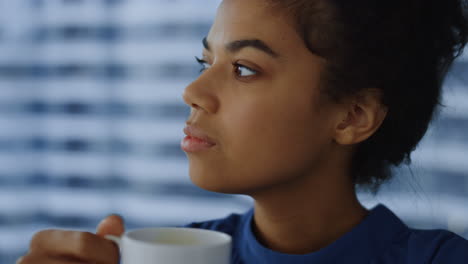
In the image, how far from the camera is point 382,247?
0.94m

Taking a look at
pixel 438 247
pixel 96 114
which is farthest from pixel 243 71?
pixel 96 114

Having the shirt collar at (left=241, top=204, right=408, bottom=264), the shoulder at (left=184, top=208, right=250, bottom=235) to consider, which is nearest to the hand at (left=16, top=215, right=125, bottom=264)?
the shirt collar at (left=241, top=204, right=408, bottom=264)

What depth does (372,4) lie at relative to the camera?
2.93 ft

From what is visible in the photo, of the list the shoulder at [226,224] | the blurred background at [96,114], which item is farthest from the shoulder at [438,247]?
the blurred background at [96,114]

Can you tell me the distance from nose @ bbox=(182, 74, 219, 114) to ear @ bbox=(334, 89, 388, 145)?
0.26 meters

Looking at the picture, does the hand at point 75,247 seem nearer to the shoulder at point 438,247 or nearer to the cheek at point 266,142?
the cheek at point 266,142

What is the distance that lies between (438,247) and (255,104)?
452 mm

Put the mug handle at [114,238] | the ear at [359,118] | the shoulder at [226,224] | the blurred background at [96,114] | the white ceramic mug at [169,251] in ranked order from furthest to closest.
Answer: the blurred background at [96,114], the shoulder at [226,224], the ear at [359,118], the mug handle at [114,238], the white ceramic mug at [169,251]

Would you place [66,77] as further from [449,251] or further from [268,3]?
[449,251]

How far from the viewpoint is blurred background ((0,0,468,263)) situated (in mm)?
1852

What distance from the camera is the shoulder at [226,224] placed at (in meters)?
1.14

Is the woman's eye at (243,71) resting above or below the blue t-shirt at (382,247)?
above

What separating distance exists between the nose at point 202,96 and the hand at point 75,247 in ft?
0.83

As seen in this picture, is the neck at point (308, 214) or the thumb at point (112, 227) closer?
the thumb at point (112, 227)
